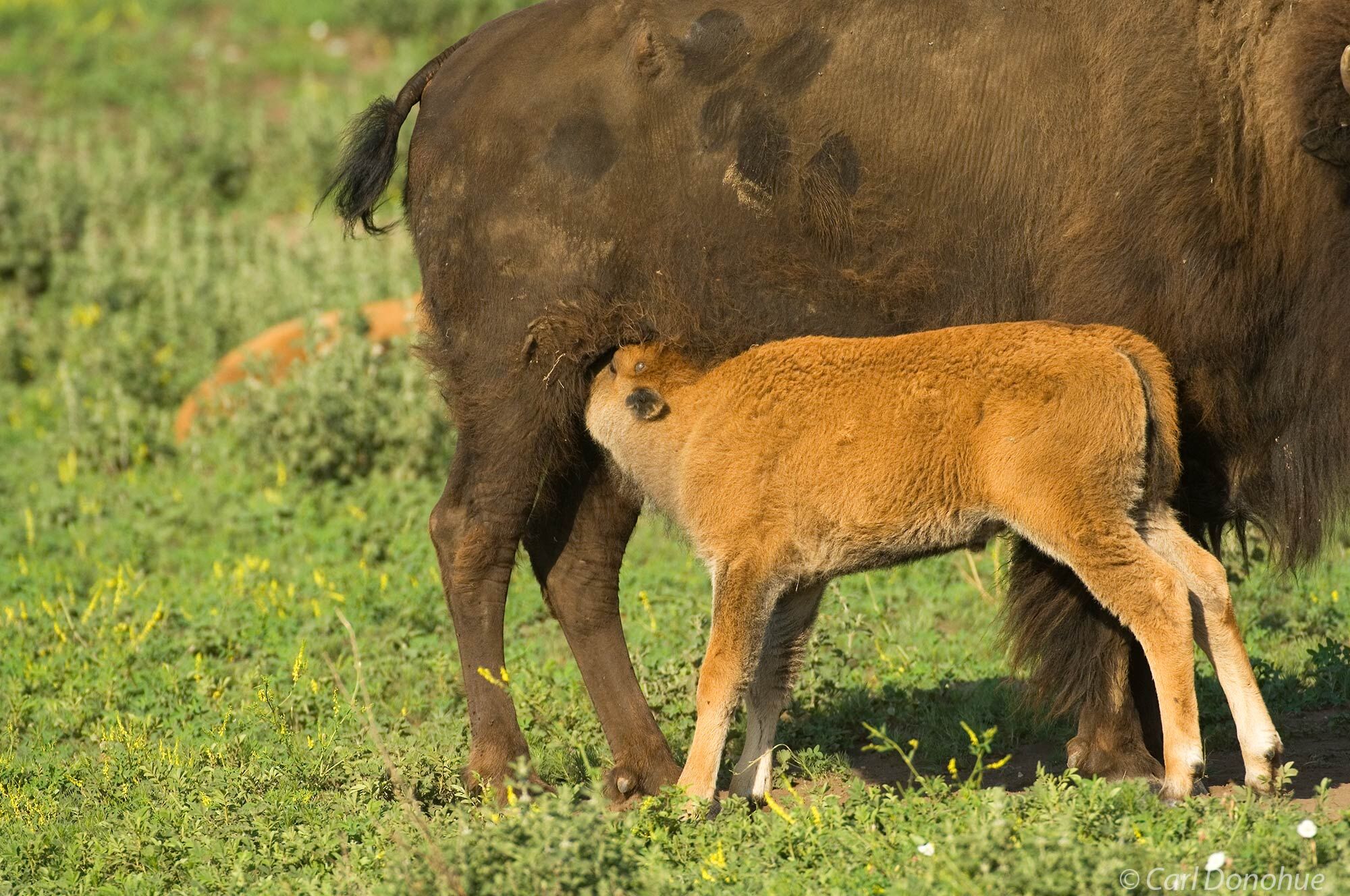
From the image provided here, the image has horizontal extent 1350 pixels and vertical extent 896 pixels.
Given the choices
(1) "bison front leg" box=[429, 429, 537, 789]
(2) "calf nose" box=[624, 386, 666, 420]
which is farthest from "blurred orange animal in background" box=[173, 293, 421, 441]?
(2) "calf nose" box=[624, 386, 666, 420]

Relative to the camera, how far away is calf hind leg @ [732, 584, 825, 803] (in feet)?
15.9

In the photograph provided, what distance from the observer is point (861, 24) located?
4.91 m

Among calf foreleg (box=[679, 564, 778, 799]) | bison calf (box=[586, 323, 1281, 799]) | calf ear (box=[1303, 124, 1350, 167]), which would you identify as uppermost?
calf ear (box=[1303, 124, 1350, 167])

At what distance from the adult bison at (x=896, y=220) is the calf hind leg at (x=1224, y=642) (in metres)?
0.47

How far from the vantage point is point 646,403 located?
16.0ft

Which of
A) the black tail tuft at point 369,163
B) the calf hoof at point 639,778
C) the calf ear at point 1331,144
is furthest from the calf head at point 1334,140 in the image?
the black tail tuft at point 369,163

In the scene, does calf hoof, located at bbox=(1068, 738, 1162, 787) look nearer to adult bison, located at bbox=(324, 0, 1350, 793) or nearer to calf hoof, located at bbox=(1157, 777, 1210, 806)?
adult bison, located at bbox=(324, 0, 1350, 793)

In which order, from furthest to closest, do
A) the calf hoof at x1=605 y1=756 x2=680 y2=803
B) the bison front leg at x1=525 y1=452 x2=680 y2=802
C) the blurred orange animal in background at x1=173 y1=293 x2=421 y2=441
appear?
the blurred orange animal in background at x1=173 y1=293 x2=421 y2=441, the bison front leg at x1=525 y1=452 x2=680 y2=802, the calf hoof at x1=605 y1=756 x2=680 y2=803

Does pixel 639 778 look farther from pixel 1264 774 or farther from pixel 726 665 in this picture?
pixel 1264 774

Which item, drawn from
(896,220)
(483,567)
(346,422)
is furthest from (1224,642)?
(346,422)

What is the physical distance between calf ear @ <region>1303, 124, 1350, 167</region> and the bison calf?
2.55ft

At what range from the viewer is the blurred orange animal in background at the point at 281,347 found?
9.39 metres

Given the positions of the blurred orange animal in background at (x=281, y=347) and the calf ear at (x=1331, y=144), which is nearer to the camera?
the calf ear at (x=1331, y=144)

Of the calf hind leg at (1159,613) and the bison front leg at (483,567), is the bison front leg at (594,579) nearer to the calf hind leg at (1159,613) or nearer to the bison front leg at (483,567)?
the bison front leg at (483,567)
